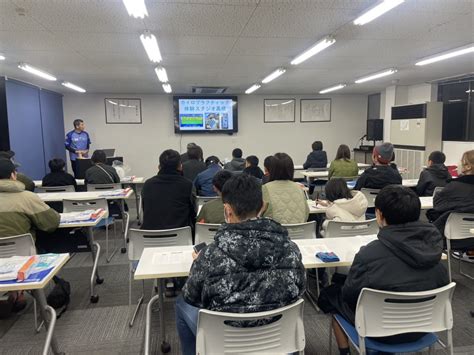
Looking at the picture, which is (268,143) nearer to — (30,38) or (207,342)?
(30,38)

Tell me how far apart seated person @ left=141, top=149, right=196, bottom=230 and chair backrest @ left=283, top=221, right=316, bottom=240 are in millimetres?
898

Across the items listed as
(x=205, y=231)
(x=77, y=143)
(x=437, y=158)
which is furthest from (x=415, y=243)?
(x=77, y=143)

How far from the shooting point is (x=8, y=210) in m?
2.56

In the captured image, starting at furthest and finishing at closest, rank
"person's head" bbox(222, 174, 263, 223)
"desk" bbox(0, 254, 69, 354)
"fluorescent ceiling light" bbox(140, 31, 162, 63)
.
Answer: "fluorescent ceiling light" bbox(140, 31, 162, 63)
"desk" bbox(0, 254, 69, 354)
"person's head" bbox(222, 174, 263, 223)

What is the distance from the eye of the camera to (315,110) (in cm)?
1046

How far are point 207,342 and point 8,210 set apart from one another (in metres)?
2.02

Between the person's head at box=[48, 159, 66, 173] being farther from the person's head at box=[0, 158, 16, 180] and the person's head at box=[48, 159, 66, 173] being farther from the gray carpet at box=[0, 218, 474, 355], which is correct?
the person's head at box=[0, 158, 16, 180]

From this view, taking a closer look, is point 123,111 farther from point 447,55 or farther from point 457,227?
point 457,227

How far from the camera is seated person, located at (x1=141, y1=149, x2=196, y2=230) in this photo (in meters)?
2.84

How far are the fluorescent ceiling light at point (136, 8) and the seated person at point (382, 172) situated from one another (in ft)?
9.58

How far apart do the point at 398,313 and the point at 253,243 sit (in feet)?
2.62

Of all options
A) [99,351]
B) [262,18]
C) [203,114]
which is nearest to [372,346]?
[99,351]

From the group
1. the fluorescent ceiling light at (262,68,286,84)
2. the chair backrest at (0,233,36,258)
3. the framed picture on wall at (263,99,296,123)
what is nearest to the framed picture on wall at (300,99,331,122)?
the framed picture on wall at (263,99,296,123)

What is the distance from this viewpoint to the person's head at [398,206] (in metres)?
1.59
